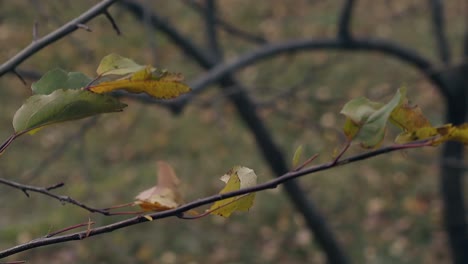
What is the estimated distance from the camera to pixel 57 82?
71 centimetres

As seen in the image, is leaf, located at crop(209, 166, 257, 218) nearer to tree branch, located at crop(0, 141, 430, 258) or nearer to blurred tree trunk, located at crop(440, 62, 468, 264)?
tree branch, located at crop(0, 141, 430, 258)

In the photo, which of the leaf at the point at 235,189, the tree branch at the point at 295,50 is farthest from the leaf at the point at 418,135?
the tree branch at the point at 295,50

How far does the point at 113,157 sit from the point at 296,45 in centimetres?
386

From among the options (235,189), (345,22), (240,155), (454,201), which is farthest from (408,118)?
(240,155)

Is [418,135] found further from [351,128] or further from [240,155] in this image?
[240,155]

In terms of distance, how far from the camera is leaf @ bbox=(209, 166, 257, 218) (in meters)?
0.70

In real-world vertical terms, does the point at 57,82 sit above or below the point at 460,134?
above

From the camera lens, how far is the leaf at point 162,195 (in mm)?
733

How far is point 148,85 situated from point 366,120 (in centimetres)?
23

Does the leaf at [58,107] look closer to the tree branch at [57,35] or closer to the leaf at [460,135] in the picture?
the tree branch at [57,35]

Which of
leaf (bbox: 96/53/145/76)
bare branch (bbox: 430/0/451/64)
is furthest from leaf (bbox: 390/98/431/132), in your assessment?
bare branch (bbox: 430/0/451/64)

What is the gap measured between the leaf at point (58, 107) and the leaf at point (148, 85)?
2 centimetres

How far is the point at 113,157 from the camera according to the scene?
653cm

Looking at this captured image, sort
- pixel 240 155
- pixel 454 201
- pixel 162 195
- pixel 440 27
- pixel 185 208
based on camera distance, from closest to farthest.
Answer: pixel 185 208 < pixel 162 195 < pixel 440 27 < pixel 454 201 < pixel 240 155
